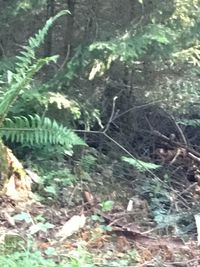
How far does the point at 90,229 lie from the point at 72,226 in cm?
14

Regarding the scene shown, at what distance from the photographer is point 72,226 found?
5.25 meters

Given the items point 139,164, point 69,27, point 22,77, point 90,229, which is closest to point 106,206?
point 90,229

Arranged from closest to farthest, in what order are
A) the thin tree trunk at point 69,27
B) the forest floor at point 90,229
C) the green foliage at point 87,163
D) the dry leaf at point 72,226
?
the forest floor at point 90,229, the dry leaf at point 72,226, the green foliage at point 87,163, the thin tree trunk at point 69,27

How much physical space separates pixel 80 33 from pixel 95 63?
673 millimetres

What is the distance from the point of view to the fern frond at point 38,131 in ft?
18.6

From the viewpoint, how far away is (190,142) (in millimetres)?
7598

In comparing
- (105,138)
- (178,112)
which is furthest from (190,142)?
(105,138)

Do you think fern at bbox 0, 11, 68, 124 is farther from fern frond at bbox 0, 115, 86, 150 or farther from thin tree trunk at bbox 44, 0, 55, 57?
thin tree trunk at bbox 44, 0, 55, 57

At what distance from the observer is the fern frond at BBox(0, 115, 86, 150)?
5.68 meters

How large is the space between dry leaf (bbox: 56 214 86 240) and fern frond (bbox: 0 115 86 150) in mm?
633

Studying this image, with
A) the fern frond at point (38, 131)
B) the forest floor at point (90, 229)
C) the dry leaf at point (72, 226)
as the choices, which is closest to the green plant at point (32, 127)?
the fern frond at point (38, 131)

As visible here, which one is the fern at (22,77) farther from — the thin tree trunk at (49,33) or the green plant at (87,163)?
the thin tree trunk at (49,33)

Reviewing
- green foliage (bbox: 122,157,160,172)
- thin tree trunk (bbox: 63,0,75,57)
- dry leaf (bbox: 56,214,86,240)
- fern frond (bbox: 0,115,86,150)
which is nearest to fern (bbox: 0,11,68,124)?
fern frond (bbox: 0,115,86,150)

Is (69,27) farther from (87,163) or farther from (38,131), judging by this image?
(38,131)
